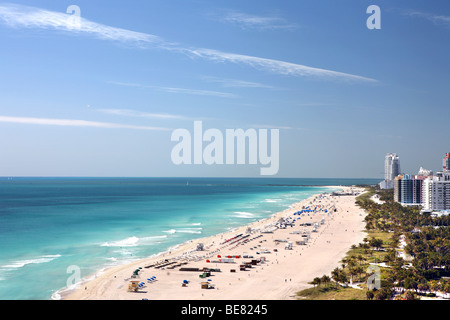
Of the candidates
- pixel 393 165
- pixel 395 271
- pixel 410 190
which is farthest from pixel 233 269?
pixel 393 165

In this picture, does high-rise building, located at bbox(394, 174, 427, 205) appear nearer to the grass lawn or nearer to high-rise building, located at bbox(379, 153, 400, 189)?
the grass lawn

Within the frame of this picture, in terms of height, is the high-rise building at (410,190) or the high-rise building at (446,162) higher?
the high-rise building at (446,162)

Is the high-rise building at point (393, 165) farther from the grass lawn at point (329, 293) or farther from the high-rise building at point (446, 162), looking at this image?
the grass lawn at point (329, 293)

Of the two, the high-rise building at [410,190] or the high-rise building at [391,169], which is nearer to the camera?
the high-rise building at [410,190]

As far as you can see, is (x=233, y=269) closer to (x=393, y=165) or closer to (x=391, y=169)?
(x=393, y=165)

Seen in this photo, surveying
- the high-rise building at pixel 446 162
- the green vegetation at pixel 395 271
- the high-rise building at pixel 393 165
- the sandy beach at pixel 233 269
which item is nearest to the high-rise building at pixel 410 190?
the high-rise building at pixel 446 162
